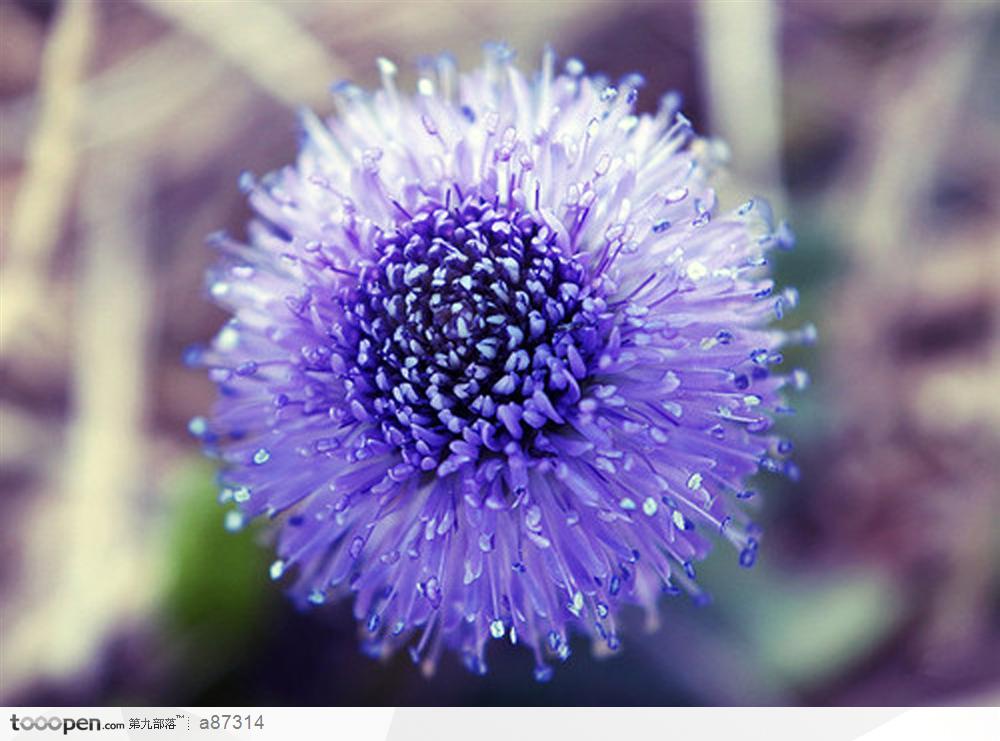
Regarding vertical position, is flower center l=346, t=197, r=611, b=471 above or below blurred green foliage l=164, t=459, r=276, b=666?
above

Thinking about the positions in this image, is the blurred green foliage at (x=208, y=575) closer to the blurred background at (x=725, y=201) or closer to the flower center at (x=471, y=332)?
the blurred background at (x=725, y=201)

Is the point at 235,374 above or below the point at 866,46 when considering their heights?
below

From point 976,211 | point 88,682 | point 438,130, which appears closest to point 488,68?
point 438,130

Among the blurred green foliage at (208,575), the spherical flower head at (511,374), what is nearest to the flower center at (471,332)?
the spherical flower head at (511,374)
